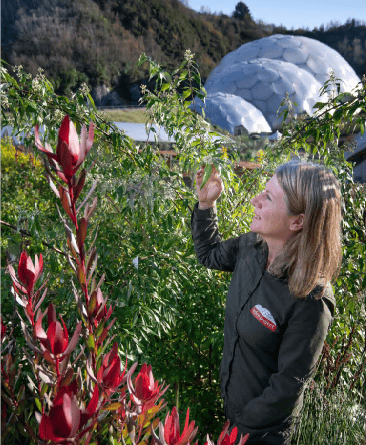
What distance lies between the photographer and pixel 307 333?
3.98 ft

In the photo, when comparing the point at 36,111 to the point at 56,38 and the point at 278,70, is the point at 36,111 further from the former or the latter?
the point at 56,38

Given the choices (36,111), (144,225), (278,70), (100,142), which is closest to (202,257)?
(144,225)

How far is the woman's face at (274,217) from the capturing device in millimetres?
1301

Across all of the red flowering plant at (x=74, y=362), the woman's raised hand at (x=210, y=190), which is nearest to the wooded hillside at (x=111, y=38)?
the woman's raised hand at (x=210, y=190)

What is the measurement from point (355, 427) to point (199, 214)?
1.21 m

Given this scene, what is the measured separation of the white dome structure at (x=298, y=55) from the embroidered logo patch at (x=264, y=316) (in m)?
29.2

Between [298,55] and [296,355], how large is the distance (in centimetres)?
3127

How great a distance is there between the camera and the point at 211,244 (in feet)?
5.50

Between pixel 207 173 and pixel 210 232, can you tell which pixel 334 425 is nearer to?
pixel 210 232

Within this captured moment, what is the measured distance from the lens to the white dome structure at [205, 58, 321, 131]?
23.5 meters

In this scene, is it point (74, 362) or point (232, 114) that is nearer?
point (74, 362)

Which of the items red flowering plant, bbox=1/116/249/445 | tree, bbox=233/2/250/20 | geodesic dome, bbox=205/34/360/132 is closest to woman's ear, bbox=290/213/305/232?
red flowering plant, bbox=1/116/249/445

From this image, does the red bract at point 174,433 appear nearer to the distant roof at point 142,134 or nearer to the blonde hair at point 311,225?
the blonde hair at point 311,225

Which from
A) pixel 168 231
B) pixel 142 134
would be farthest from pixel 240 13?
pixel 168 231
